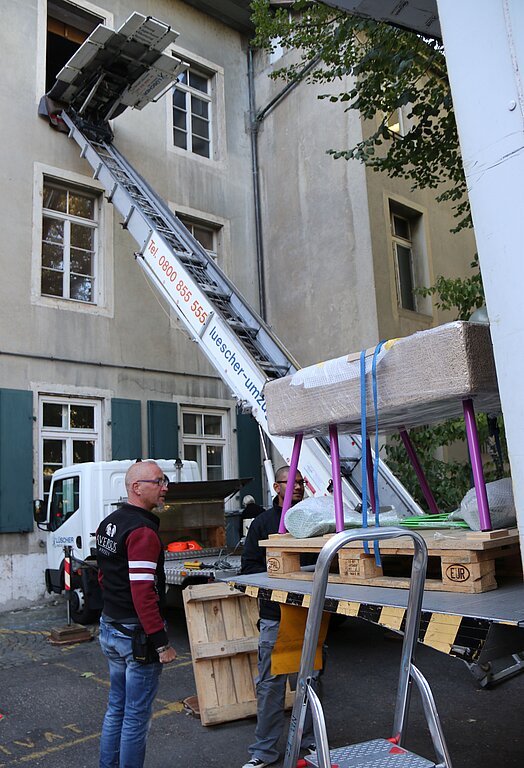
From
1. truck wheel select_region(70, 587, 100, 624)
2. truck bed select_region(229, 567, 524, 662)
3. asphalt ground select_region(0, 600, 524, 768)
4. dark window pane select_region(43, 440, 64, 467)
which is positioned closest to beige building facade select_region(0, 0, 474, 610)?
dark window pane select_region(43, 440, 64, 467)

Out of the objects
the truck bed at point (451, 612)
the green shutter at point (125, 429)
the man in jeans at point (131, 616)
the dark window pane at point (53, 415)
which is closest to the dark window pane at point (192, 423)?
the green shutter at point (125, 429)

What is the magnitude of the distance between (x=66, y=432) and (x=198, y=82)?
8982 millimetres

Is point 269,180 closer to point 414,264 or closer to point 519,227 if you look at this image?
point 414,264

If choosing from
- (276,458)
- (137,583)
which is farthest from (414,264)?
(137,583)

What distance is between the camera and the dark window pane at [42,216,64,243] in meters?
12.3

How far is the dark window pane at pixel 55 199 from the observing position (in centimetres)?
1245

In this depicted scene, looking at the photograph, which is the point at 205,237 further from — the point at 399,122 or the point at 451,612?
the point at 451,612

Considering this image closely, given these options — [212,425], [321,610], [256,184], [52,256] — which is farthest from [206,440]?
[321,610]

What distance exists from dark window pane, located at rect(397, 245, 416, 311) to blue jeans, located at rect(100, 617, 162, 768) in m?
10.6

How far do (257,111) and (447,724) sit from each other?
46.4 ft

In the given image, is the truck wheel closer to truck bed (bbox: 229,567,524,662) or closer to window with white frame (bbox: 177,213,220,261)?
truck bed (bbox: 229,567,524,662)

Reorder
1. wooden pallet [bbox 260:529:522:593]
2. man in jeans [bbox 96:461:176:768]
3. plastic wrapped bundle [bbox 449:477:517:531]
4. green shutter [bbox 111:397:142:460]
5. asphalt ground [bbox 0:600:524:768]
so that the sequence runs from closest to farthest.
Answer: wooden pallet [bbox 260:529:522:593] < plastic wrapped bundle [bbox 449:477:517:531] < man in jeans [bbox 96:461:176:768] < asphalt ground [bbox 0:600:524:768] < green shutter [bbox 111:397:142:460]

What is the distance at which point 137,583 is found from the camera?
12.0ft

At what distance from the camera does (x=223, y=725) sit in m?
4.99
